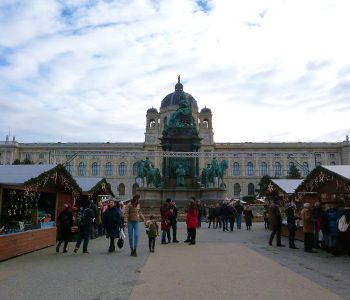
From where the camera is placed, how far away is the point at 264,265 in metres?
8.79

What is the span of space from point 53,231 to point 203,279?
7.35m

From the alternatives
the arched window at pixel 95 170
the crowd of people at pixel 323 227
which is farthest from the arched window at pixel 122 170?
the crowd of people at pixel 323 227

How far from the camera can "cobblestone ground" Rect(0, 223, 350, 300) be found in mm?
6297

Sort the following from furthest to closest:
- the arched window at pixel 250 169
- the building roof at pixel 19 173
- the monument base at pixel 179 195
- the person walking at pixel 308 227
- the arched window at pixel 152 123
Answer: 1. the arched window at pixel 250 169
2. the arched window at pixel 152 123
3. the monument base at pixel 179 195
4. the person walking at pixel 308 227
5. the building roof at pixel 19 173

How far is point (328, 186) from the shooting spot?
48.4 feet

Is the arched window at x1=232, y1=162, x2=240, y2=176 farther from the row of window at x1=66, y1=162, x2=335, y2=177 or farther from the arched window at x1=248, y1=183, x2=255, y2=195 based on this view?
the arched window at x1=248, y1=183, x2=255, y2=195

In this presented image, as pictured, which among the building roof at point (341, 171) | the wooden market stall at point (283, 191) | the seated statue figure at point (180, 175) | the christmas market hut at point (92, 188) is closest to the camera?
the building roof at point (341, 171)

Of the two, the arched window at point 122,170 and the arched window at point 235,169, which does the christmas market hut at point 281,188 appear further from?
the arched window at point 122,170

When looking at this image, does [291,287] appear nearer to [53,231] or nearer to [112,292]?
[112,292]

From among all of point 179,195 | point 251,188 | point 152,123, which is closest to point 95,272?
point 179,195

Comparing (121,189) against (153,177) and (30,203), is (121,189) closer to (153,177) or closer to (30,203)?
(153,177)

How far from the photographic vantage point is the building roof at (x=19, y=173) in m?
11.3

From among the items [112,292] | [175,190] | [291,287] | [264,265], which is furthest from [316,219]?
[175,190]

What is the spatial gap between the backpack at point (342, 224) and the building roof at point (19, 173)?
8.97m
